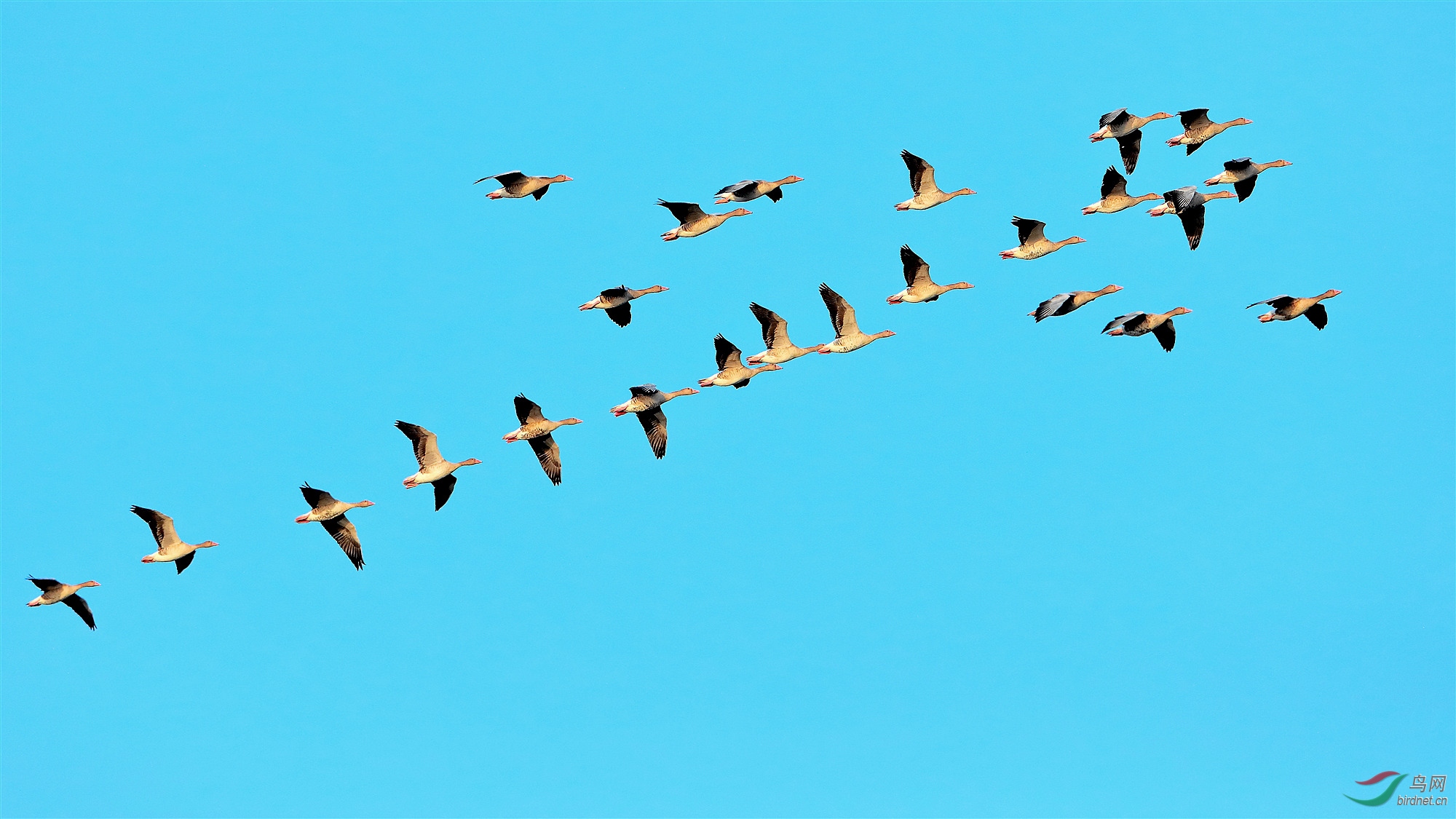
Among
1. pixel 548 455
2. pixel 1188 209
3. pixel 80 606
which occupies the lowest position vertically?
pixel 80 606

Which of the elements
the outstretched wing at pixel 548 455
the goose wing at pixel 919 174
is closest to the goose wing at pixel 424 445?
the outstretched wing at pixel 548 455

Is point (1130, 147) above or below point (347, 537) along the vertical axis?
above

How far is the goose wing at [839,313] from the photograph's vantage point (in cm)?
4903

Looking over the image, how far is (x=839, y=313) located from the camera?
162ft

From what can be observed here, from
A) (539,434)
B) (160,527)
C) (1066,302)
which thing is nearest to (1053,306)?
(1066,302)

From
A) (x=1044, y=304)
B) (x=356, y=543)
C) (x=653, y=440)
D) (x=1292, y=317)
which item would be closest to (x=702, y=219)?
(x=653, y=440)

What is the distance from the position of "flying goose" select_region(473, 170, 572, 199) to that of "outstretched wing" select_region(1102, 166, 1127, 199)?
1596 cm

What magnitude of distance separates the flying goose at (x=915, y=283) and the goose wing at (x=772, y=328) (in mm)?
3070

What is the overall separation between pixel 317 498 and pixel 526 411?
6460mm

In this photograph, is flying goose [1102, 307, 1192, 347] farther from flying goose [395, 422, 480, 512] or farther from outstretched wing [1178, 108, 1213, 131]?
flying goose [395, 422, 480, 512]

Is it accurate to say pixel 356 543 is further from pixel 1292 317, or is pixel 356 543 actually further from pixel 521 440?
pixel 1292 317

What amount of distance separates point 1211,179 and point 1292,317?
→ 15.6ft

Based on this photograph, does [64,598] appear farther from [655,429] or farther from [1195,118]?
[1195,118]

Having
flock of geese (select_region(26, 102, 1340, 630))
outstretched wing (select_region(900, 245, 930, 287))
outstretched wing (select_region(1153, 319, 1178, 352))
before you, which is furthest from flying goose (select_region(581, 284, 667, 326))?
outstretched wing (select_region(1153, 319, 1178, 352))
